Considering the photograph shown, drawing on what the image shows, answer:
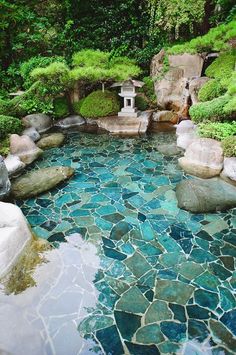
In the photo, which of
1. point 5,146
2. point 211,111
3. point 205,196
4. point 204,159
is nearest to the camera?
point 205,196

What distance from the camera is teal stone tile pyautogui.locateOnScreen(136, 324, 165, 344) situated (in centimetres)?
485

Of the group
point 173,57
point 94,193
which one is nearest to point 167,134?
point 173,57

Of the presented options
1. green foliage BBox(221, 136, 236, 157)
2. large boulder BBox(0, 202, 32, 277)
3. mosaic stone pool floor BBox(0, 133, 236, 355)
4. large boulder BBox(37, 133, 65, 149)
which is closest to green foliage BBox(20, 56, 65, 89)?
large boulder BBox(37, 133, 65, 149)

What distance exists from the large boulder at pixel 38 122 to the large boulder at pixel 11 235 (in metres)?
8.44

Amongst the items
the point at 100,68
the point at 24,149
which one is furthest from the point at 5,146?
the point at 100,68

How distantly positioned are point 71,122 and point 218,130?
26.2ft

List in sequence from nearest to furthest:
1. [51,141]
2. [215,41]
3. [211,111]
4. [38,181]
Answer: [38,181]
[211,111]
[51,141]
[215,41]

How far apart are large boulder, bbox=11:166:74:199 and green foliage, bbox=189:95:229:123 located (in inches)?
219

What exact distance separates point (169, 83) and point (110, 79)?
3462mm

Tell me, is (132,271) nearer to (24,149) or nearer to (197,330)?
(197,330)

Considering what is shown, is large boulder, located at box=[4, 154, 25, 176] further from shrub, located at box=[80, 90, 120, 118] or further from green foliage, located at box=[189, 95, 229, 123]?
green foliage, located at box=[189, 95, 229, 123]

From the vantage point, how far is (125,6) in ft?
60.6

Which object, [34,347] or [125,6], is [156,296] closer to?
[34,347]

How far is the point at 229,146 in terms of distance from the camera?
9.85 metres
